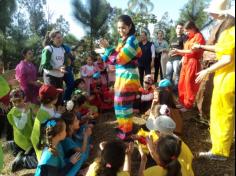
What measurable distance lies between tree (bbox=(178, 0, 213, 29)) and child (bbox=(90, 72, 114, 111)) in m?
8.00

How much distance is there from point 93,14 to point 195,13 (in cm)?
501

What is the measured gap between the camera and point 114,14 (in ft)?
57.9

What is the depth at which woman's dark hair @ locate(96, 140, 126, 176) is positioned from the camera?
8.80 feet

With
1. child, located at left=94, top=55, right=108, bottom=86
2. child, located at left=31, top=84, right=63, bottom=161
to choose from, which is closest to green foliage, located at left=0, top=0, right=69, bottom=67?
child, located at left=94, top=55, right=108, bottom=86

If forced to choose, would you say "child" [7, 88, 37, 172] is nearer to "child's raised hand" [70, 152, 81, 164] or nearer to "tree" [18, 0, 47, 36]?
"child's raised hand" [70, 152, 81, 164]

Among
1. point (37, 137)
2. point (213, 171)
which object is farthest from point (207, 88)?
point (37, 137)

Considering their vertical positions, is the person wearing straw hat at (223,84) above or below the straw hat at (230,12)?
below

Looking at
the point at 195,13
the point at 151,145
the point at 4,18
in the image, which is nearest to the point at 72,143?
the point at 151,145

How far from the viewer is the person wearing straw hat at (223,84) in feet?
9.52

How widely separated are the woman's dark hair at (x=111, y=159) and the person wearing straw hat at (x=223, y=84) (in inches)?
34.6

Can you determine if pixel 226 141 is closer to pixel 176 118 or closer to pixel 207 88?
pixel 176 118

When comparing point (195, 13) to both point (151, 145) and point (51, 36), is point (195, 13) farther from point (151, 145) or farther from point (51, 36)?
point (151, 145)

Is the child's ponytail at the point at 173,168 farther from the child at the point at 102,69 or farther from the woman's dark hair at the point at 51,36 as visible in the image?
the child at the point at 102,69

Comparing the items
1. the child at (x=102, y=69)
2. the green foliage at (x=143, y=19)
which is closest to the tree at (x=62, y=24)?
the green foliage at (x=143, y=19)
